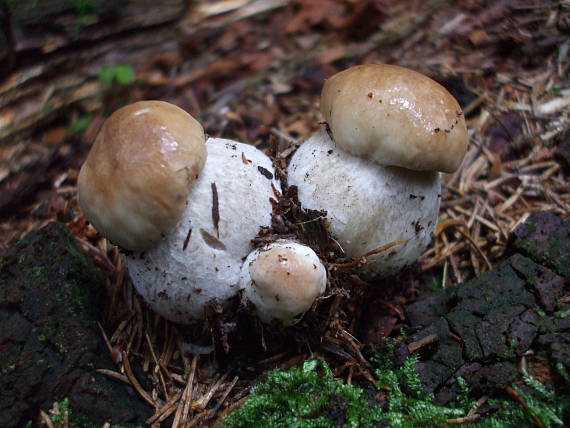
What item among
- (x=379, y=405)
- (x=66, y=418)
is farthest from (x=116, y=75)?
(x=379, y=405)

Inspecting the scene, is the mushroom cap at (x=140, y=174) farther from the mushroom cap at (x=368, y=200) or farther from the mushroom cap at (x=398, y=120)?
the mushroom cap at (x=398, y=120)

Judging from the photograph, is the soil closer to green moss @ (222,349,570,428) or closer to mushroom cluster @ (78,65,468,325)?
mushroom cluster @ (78,65,468,325)

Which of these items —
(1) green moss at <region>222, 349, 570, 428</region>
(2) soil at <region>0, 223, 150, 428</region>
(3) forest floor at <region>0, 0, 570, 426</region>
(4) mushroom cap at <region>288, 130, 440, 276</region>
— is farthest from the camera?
(3) forest floor at <region>0, 0, 570, 426</region>

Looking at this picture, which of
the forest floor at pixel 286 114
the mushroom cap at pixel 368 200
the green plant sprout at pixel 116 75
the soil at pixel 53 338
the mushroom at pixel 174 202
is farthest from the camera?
the green plant sprout at pixel 116 75

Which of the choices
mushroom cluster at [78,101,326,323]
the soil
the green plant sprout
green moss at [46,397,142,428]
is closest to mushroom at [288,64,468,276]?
mushroom cluster at [78,101,326,323]

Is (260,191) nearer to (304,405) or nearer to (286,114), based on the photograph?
(304,405)

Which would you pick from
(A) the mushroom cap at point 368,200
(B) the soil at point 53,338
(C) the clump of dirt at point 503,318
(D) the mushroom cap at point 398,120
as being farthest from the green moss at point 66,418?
(D) the mushroom cap at point 398,120
